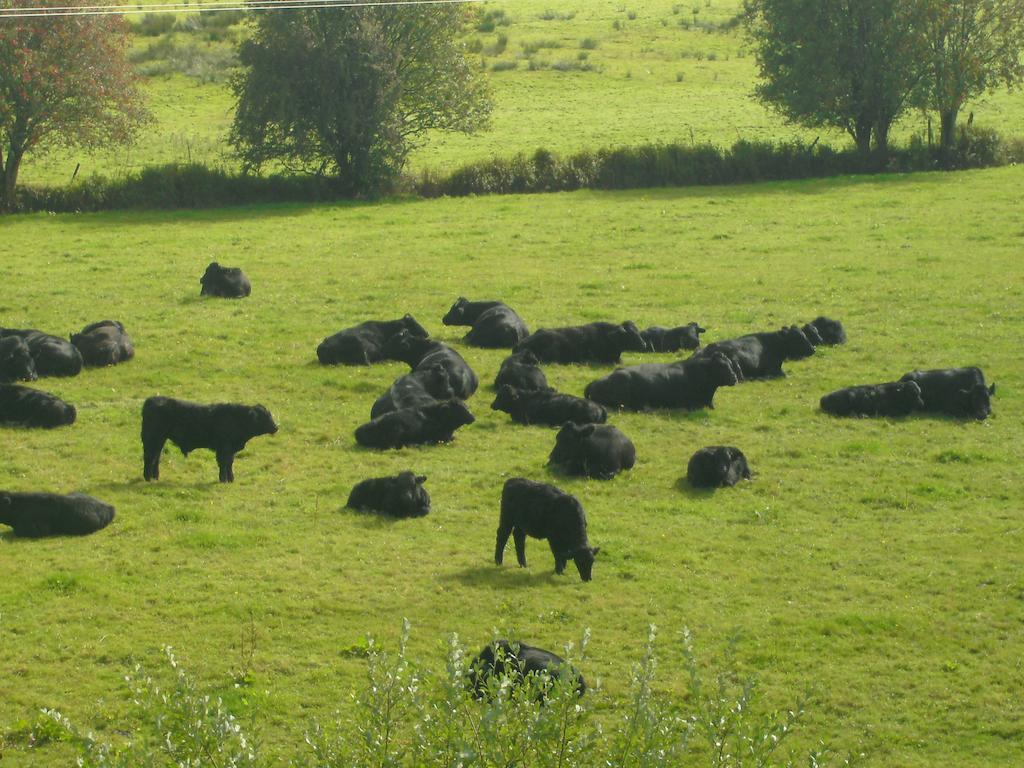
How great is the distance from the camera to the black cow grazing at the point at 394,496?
15.6 meters

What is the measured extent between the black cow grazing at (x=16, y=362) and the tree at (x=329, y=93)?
23.9 m

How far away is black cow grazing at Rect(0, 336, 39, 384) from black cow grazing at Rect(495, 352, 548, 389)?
7124 mm

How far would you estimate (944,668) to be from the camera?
11812 millimetres

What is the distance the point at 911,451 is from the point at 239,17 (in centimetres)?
6174

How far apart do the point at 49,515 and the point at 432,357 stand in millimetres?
7406

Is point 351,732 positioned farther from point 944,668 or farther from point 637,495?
point 637,495

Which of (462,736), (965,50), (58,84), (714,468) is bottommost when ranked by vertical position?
→ (714,468)

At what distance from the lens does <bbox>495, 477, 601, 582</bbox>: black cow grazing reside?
44.9 feet

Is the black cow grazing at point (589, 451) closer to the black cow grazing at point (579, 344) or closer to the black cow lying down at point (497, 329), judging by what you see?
the black cow grazing at point (579, 344)

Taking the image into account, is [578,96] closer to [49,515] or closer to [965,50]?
[965,50]

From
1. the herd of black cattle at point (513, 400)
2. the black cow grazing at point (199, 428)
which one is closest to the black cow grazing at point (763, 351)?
the herd of black cattle at point (513, 400)

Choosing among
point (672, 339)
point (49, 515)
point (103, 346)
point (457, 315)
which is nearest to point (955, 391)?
point (672, 339)

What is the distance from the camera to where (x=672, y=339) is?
23719 mm

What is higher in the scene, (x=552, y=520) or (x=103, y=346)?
(x=103, y=346)
